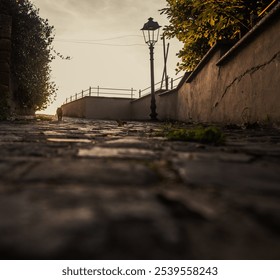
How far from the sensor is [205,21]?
716 cm

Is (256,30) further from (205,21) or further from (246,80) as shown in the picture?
(205,21)

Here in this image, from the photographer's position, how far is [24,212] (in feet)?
2.73

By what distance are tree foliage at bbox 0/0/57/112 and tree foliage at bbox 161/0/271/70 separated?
16.3 ft

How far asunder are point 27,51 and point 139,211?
11.3m

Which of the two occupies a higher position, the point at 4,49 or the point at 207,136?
the point at 4,49

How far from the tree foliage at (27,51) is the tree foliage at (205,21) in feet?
16.3

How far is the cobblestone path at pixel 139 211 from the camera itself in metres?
0.64

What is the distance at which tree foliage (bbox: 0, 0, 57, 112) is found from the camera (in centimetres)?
998

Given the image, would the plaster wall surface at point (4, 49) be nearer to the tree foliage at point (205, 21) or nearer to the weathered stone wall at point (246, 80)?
the tree foliage at point (205, 21)

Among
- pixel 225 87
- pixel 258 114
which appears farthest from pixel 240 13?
pixel 258 114

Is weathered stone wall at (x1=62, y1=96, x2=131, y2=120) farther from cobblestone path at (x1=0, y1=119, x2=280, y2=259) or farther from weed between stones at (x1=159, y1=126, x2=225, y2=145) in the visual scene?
cobblestone path at (x1=0, y1=119, x2=280, y2=259)

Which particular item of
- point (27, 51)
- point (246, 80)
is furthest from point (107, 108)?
point (246, 80)

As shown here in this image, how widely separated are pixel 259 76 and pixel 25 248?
513 cm

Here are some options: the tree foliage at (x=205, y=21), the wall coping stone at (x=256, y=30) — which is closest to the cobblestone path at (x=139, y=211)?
the wall coping stone at (x=256, y=30)
